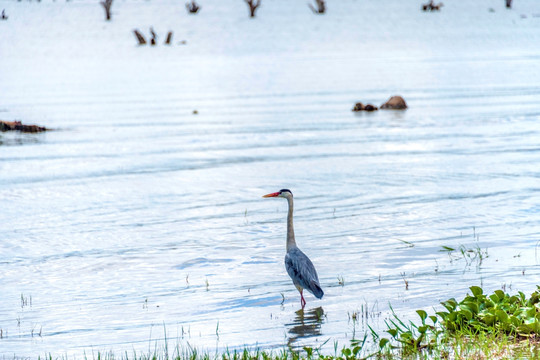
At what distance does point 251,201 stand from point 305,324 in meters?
6.44

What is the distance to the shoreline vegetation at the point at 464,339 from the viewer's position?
6.40m

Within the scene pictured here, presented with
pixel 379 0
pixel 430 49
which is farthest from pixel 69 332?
pixel 379 0

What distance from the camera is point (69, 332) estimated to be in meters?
8.47

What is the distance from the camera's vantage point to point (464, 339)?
670 centimetres

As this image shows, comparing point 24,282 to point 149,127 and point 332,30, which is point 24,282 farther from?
point 332,30

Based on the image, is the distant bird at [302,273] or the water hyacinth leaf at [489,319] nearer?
the water hyacinth leaf at [489,319]

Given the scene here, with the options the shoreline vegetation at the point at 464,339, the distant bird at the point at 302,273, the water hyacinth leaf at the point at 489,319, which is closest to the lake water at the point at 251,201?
the distant bird at the point at 302,273

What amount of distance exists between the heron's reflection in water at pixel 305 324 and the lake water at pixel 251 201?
0.10 feet

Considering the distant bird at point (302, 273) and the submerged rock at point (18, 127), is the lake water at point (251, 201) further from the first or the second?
the submerged rock at point (18, 127)

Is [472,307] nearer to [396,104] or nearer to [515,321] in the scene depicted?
[515,321]

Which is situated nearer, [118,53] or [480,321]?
[480,321]

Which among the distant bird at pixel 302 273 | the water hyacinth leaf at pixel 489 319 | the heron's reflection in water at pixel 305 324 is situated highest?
the water hyacinth leaf at pixel 489 319

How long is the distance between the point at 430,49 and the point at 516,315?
47.0 metres

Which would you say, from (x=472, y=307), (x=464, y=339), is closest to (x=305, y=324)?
(x=472, y=307)
